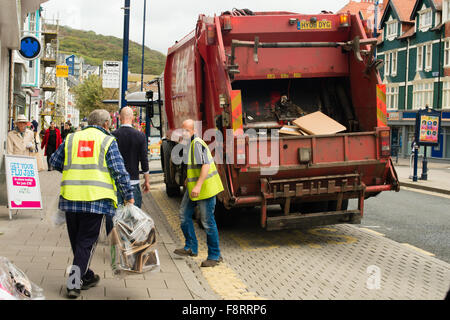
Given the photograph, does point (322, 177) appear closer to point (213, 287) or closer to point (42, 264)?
point (213, 287)

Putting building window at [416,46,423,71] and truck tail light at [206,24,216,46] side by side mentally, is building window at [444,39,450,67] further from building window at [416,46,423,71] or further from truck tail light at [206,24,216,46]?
truck tail light at [206,24,216,46]

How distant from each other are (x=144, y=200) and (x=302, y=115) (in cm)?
507

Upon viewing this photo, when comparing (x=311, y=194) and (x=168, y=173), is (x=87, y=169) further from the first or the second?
(x=168, y=173)

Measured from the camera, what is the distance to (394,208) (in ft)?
36.9

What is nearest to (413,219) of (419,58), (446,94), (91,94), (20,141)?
(20,141)

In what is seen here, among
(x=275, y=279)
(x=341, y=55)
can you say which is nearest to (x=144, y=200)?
(x=341, y=55)

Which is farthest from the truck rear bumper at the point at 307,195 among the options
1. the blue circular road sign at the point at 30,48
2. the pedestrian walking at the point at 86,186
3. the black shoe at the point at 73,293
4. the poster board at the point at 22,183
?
the blue circular road sign at the point at 30,48

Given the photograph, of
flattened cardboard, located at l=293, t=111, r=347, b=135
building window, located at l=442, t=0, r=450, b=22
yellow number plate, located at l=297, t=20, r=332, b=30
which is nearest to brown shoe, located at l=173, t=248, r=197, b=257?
flattened cardboard, located at l=293, t=111, r=347, b=135

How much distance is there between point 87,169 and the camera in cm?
502

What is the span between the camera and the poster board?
9086 mm

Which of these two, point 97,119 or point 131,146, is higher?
point 97,119

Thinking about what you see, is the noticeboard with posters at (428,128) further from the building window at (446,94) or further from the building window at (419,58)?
the building window at (419,58)

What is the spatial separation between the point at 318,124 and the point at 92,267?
3.71 metres

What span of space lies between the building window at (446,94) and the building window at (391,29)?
7.79 metres
